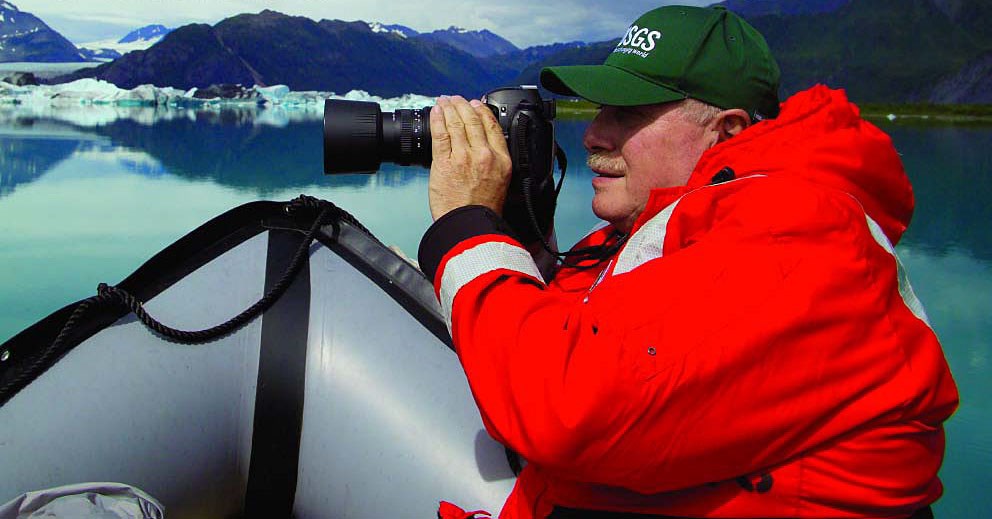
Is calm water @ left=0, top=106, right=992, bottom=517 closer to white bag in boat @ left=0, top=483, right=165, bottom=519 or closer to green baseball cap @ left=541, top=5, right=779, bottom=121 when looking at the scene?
green baseball cap @ left=541, top=5, right=779, bottom=121

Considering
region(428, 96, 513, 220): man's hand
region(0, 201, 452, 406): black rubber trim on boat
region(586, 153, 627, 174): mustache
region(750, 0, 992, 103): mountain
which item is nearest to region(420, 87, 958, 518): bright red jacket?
region(428, 96, 513, 220): man's hand

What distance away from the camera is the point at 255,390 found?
1396 mm

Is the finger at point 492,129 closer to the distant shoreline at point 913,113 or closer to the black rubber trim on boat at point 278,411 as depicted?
the black rubber trim on boat at point 278,411

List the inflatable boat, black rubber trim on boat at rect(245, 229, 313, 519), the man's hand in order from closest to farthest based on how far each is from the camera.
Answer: the man's hand → the inflatable boat → black rubber trim on boat at rect(245, 229, 313, 519)

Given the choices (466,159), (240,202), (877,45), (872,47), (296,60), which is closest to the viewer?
(466,159)

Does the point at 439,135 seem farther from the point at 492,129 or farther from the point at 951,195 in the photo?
the point at 951,195

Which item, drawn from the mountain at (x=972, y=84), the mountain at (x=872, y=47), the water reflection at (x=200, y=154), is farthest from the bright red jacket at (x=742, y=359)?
the mountain at (x=872, y=47)

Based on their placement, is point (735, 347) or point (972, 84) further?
point (972, 84)

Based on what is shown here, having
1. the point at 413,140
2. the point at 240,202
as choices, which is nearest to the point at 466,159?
the point at 413,140

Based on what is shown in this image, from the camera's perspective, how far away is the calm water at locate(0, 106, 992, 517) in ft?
10.9

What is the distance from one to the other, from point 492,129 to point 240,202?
587 centimetres

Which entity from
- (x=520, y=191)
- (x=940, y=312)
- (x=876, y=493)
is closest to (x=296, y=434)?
(x=520, y=191)

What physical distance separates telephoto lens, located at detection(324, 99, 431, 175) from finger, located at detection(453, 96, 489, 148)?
11 centimetres

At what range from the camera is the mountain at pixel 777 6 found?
11231cm
